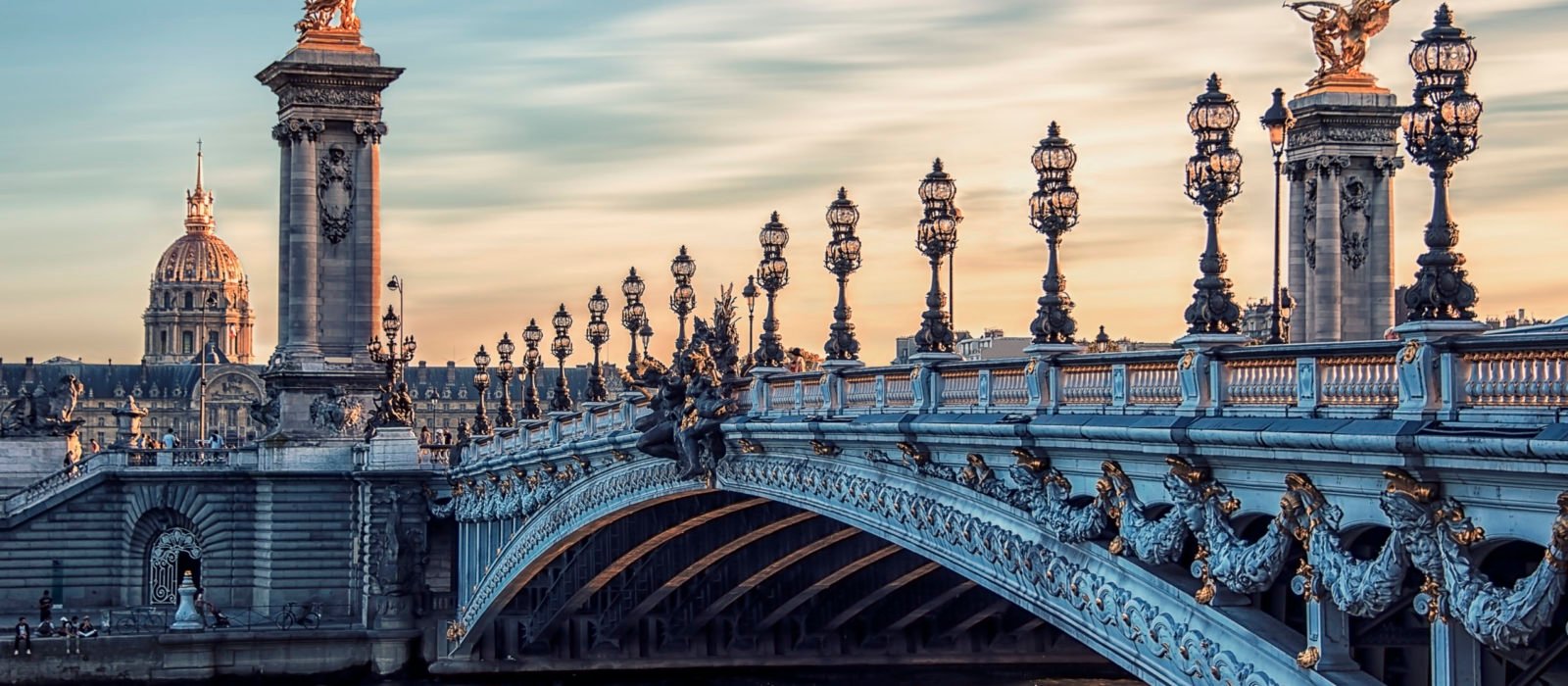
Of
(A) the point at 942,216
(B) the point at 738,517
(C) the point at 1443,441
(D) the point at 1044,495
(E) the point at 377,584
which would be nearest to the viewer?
(C) the point at 1443,441

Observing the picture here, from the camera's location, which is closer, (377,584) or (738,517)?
(738,517)

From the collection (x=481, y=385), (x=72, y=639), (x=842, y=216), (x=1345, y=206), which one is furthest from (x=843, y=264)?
(x=481, y=385)

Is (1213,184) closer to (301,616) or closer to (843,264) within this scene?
(843,264)

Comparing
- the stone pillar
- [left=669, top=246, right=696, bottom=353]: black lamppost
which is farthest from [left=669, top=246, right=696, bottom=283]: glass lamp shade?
the stone pillar

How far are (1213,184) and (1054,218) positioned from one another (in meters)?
4.60

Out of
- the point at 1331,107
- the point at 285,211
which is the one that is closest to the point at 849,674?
the point at 1331,107

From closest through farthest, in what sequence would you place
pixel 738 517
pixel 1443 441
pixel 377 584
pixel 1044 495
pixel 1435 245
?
pixel 1443 441 < pixel 1435 245 < pixel 1044 495 < pixel 738 517 < pixel 377 584

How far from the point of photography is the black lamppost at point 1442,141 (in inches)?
782

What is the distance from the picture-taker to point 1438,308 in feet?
65.5

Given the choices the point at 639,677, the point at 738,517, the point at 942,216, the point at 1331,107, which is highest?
the point at 1331,107

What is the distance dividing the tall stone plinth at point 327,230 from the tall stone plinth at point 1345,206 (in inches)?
1189

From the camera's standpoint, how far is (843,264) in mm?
39594

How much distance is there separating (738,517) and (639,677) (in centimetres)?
1505

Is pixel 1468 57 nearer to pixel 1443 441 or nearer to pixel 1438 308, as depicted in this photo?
pixel 1438 308
